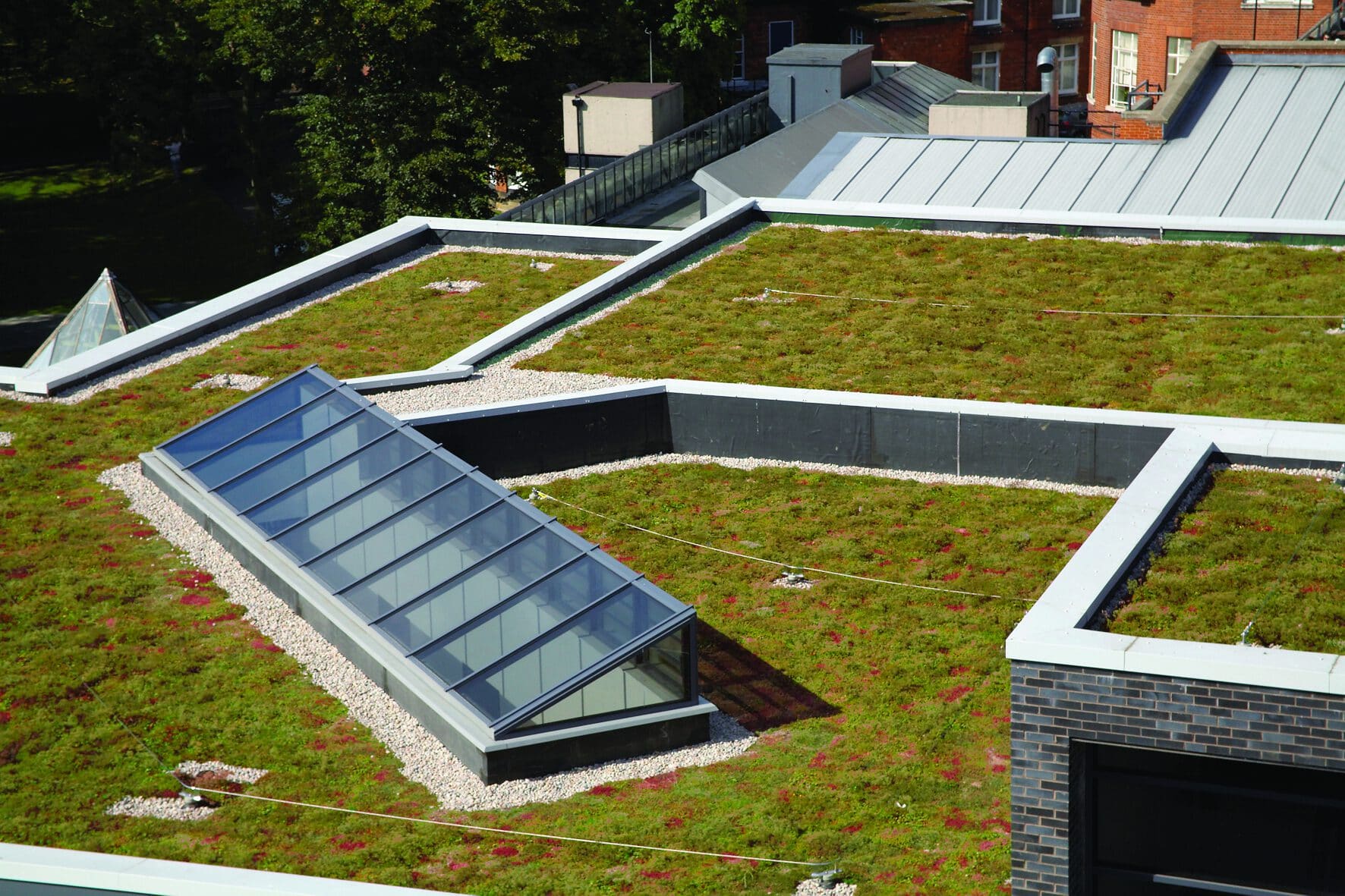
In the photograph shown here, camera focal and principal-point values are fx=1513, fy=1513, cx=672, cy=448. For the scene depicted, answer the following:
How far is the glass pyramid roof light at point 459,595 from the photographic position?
1509cm

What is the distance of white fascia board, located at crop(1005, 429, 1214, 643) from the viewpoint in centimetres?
1237

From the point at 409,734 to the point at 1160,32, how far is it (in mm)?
47201

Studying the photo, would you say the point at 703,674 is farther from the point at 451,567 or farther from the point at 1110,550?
the point at 1110,550

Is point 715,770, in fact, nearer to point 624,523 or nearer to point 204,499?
point 624,523

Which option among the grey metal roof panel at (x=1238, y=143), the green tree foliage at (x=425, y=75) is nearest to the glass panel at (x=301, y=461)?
the grey metal roof panel at (x=1238, y=143)

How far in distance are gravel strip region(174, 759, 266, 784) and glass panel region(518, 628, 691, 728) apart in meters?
2.74

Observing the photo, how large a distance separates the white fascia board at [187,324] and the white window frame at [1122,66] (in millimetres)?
34624

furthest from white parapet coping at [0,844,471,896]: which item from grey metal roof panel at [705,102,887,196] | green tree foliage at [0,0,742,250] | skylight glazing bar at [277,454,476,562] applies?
green tree foliage at [0,0,742,250]

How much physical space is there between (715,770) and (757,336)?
431 inches

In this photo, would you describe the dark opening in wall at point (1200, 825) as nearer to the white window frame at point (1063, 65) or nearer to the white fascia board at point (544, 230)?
the white fascia board at point (544, 230)

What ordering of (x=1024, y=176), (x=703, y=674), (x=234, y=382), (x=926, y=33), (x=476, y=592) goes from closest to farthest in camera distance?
(x=476, y=592), (x=703, y=674), (x=234, y=382), (x=1024, y=176), (x=926, y=33)

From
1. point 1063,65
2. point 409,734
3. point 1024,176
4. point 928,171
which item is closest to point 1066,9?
point 1063,65

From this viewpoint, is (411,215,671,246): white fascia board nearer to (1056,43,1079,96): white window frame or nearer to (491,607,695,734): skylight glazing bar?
(491,607,695,734): skylight glazing bar

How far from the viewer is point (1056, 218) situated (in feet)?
94.4
